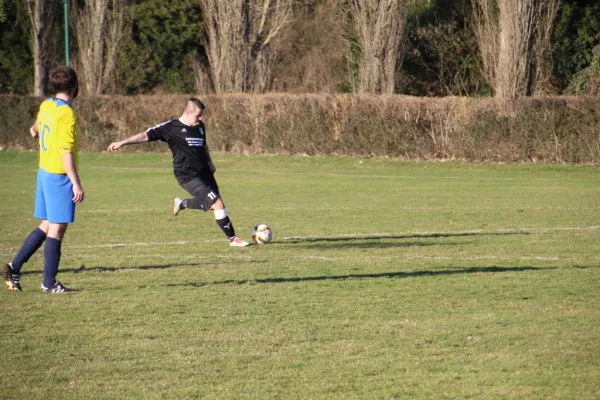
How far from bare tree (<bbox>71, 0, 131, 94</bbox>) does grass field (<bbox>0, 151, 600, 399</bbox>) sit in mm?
24699

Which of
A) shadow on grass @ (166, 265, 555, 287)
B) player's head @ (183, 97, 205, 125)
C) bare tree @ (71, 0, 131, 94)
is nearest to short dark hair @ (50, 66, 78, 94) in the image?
shadow on grass @ (166, 265, 555, 287)

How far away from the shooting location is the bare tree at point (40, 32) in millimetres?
43406

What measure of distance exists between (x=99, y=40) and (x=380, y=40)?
534 inches

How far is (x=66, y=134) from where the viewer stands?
8.73m

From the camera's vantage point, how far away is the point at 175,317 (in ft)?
26.6

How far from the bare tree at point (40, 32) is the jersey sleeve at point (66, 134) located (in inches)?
1422

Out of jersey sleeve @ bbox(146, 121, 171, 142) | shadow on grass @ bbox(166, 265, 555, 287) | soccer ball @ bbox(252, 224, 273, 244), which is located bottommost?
shadow on grass @ bbox(166, 265, 555, 287)

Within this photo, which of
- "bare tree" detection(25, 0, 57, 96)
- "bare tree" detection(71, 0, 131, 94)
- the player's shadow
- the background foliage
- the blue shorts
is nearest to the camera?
the blue shorts

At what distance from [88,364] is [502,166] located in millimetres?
21916

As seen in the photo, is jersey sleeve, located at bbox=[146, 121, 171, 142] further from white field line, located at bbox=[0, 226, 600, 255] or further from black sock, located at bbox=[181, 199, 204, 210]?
white field line, located at bbox=[0, 226, 600, 255]

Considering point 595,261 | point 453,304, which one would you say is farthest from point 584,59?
point 453,304

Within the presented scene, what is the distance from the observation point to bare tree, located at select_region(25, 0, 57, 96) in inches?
1709

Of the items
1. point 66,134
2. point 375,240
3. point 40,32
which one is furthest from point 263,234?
point 40,32

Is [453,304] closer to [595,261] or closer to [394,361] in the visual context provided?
[394,361]
